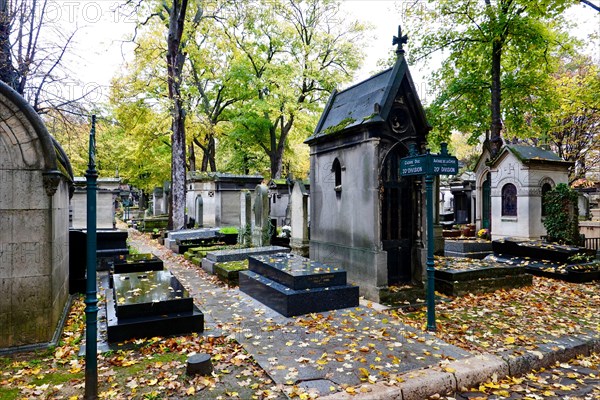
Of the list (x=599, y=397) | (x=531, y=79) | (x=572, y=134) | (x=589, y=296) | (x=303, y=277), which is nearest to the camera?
(x=599, y=397)

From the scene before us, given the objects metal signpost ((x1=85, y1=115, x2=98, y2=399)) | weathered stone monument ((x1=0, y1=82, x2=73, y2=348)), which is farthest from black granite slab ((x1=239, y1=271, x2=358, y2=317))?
weathered stone monument ((x1=0, y1=82, x2=73, y2=348))

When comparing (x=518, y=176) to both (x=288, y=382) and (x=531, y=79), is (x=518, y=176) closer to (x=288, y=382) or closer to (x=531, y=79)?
(x=531, y=79)

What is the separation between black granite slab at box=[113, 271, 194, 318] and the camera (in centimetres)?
544

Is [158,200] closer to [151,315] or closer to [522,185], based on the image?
[522,185]

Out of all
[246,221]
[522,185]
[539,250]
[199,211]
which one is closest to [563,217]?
[522,185]

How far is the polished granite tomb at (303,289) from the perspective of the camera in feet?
21.3

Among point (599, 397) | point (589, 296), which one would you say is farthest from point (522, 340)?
point (589, 296)

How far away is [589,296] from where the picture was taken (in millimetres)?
8125

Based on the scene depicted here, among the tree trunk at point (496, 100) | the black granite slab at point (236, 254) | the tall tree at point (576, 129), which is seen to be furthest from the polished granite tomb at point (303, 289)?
the tall tree at point (576, 129)

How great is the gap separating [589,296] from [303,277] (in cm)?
→ 650

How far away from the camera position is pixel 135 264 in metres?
8.63

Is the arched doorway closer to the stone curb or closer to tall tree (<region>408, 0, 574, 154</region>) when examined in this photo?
tall tree (<region>408, 0, 574, 154</region>)

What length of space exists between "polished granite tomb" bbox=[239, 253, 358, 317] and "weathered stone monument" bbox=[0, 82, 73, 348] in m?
3.42

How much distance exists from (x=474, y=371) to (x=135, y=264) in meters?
7.31
